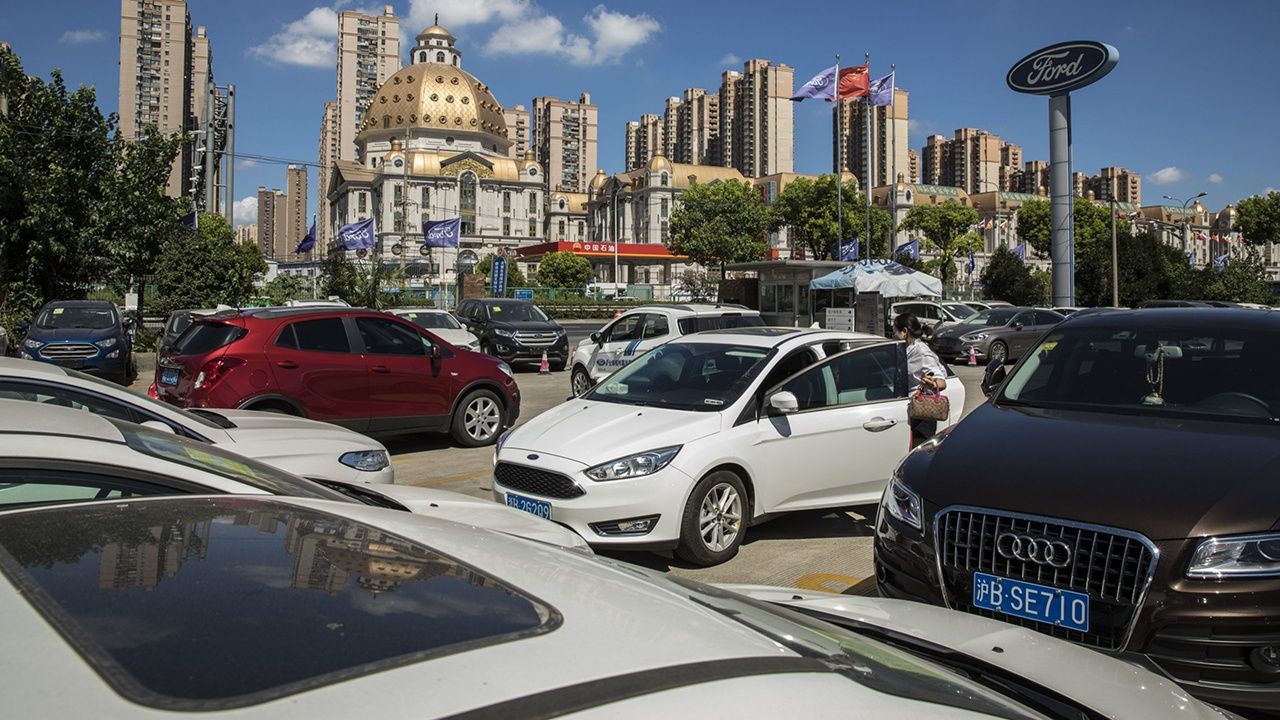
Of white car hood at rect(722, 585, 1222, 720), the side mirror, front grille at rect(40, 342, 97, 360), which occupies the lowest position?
white car hood at rect(722, 585, 1222, 720)

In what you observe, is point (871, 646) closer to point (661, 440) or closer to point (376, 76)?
point (661, 440)

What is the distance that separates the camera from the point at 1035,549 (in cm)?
347

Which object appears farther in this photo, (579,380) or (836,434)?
(579,380)

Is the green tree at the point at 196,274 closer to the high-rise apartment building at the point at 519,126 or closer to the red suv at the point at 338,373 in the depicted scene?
the red suv at the point at 338,373

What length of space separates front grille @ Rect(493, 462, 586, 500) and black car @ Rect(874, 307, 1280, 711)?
2084 mm

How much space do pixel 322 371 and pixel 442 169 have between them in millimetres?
119964

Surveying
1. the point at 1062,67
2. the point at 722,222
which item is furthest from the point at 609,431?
the point at 722,222

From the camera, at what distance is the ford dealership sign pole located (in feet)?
89.4

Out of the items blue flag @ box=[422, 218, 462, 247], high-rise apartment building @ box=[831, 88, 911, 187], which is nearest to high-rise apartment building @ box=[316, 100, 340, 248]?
high-rise apartment building @ box=[831, 88, 911, 187]

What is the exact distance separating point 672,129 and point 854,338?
18128cm

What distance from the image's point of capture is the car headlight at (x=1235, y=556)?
3.16m

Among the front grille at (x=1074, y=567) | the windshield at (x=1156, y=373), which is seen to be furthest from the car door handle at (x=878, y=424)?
the front grille at (x=1074, y=567)

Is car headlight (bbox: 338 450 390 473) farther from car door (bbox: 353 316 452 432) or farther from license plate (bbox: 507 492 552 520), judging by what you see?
car door (bbox: 353 316 452 432)

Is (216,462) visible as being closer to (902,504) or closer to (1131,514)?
(902,504)
